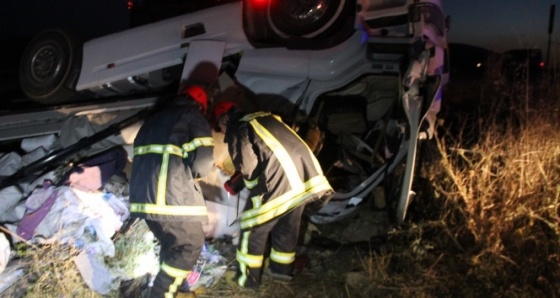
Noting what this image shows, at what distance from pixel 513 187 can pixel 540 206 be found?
0.27 metres

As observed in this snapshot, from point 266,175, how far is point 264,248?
2.25ft

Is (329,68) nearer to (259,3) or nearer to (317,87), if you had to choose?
(317,87)

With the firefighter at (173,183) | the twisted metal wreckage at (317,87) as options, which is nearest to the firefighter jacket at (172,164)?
the firefighter at (173,183)

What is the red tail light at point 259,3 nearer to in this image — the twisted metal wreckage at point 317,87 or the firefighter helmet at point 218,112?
the twisted metal wreckage at point 317,87

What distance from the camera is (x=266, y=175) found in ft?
10.6

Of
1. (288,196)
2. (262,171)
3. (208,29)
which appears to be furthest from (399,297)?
(208,29)

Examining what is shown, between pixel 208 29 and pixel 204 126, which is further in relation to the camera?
pixel 208 29

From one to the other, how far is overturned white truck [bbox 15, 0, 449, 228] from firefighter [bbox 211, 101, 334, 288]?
1.63ft

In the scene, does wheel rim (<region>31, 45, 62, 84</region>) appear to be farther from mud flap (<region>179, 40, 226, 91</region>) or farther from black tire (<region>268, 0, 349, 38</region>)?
black tire (<region>268, 0, 349, 38</region>)

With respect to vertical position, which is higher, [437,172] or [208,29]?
[208,29]

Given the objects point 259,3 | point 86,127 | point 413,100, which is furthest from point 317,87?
point 86,127

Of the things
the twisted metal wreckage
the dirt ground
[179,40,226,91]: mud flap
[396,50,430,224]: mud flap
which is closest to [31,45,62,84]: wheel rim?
the twisted metal wreckage

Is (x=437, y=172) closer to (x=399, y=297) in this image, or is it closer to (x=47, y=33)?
(x=399, y=297)

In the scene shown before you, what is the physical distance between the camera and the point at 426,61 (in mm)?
3607
